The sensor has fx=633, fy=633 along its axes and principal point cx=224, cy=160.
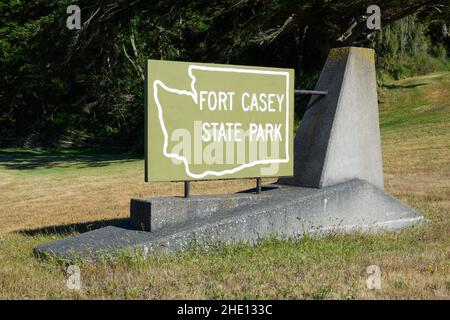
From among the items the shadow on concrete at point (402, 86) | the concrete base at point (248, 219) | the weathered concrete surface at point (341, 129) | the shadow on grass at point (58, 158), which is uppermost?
the shadow on concrete at point (402, 86)

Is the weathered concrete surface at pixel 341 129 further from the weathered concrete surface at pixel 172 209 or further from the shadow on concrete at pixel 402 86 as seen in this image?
the shadow on concrete at pixel 402 86

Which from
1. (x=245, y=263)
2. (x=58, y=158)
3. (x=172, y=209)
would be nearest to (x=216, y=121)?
(x=172, y=209)

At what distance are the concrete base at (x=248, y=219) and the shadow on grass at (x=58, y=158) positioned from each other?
19.1 metres

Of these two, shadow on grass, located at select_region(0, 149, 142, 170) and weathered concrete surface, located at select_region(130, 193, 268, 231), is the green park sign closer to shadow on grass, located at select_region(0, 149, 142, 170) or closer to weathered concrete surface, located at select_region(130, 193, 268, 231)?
weathered concrete surface, located at select_region(130, 193, 268, 231)

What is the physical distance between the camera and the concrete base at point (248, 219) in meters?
7.21

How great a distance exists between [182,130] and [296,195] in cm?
187

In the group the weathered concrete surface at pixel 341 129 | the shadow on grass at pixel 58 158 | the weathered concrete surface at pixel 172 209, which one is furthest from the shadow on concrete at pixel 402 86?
the weathered concrete surface at pixel 172 209

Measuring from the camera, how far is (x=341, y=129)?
930 centimetres

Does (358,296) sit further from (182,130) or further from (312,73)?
(312,73)

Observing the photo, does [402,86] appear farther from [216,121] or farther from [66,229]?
[216,121]

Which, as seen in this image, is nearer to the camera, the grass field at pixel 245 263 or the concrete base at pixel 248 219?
the grass field at pixel 245 263

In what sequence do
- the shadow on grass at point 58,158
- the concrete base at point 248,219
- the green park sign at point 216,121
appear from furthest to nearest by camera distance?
the shadow on grass at point 58,158 < the green park sign at point 216,121 < the concrete base at point 248,219

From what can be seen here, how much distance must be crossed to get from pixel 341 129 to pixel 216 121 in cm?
219

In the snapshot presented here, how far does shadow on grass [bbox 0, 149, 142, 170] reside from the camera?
90.9 ft
